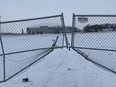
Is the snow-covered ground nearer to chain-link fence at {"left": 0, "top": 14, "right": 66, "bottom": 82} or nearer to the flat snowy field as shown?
the flat snowy field

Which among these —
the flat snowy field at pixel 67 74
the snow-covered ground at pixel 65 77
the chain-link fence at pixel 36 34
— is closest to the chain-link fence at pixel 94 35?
the flat snowy field at pixel 67 74

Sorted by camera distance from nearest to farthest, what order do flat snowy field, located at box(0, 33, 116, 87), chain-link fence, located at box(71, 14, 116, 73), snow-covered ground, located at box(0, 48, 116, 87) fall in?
chain-link fence, located at box(71, 14, 116, 73), flat snowy field, located at box(0, 33, 116, 87), snow-covered ground, located at box(0, 48, 116, 87)

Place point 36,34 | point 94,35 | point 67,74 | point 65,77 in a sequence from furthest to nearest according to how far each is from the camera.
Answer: point 67,74 → point 65,77 → point 36,34 → point 94,35

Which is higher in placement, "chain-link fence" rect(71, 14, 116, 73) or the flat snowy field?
"chain-link fence" rect(71, 14, 116, 73)

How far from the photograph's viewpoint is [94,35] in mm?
5566

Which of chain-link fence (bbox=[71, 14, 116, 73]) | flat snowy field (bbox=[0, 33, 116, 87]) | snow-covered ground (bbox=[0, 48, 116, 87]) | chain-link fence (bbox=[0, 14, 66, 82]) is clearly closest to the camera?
chain-link fence (bbox=[71, 14, 116, 73])

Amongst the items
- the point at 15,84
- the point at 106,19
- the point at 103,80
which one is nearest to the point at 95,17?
the point at 106,19

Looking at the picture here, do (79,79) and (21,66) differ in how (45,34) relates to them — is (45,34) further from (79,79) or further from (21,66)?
(79,79)

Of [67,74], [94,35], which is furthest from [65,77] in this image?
[94,35]

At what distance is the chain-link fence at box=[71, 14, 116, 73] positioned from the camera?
5.24 meters

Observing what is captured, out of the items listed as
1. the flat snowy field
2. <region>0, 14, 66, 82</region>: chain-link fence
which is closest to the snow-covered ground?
the flat snowy field

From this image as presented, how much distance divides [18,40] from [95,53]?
71.2 inches

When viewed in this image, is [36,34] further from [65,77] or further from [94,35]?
[65,77]

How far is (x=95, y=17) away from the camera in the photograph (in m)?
5.22
